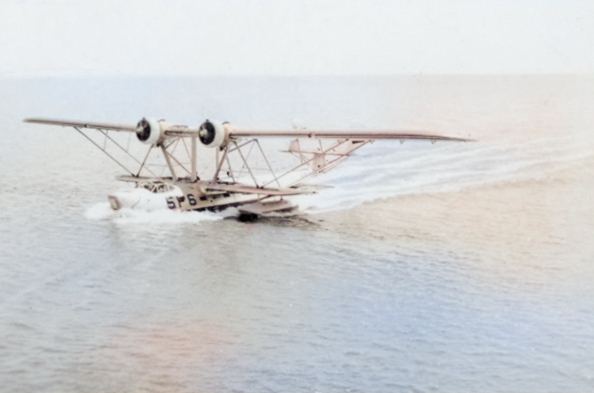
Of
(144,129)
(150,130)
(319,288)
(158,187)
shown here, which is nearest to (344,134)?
(319,288)

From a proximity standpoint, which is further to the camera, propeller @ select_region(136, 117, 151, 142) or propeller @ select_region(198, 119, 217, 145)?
propeller @ select_region(136, 117, 151, 142)

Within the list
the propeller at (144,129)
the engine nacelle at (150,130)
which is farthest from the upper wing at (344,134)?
the propeller at (144,129)

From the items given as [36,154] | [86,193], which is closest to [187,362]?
[86,193]

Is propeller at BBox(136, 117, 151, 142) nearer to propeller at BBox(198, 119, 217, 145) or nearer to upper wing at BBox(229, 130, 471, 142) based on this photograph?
propeller at BBox(198, 119, 217, 145)

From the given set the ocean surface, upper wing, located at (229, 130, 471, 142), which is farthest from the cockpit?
upper wing, located at (229, 130, 471, 142)

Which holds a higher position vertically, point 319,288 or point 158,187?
point 158,187

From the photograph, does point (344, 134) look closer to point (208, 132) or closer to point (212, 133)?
point (212, 133)
